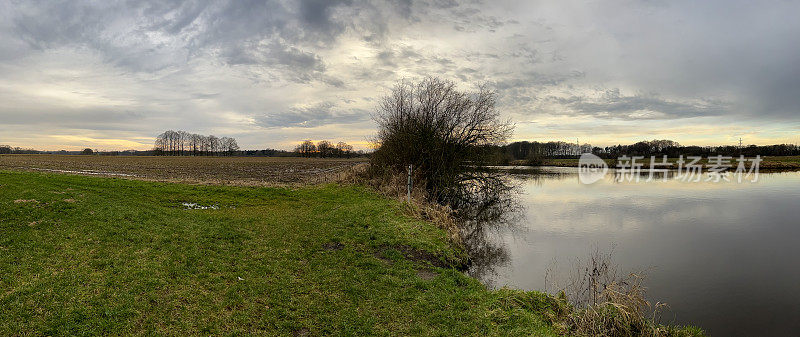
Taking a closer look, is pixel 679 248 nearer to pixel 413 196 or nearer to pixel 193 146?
pixel 413 196

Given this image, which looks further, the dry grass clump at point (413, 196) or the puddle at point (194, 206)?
the puddle at point (194, 206)

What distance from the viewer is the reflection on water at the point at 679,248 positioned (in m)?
7.81

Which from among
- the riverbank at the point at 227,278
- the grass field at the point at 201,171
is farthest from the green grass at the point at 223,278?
the grass field at the point at 201,171

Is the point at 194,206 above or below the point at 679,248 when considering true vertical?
above

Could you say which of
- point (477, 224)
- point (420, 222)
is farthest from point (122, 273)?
point (477, 224)

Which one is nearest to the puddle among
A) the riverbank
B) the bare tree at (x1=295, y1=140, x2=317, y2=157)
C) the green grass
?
the green grass

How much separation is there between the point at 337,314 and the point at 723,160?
93.8 metres

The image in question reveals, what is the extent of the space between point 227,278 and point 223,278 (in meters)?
0.07

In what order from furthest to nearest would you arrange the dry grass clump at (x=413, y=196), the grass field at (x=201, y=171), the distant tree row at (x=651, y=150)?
the distant tree row at (x=651, y=150) → the grass field at (x=201, y=171) → the dry grass clump at (x=413, y=196)

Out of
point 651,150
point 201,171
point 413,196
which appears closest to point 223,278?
point 413,196

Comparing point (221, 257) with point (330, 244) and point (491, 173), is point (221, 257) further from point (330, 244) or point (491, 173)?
point (491, 173)

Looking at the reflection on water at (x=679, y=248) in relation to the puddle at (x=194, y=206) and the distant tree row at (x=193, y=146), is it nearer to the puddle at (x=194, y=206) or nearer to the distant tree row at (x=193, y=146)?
the puddle at (x=194, y=206)

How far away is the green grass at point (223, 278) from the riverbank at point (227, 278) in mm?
26

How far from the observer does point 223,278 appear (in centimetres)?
679
